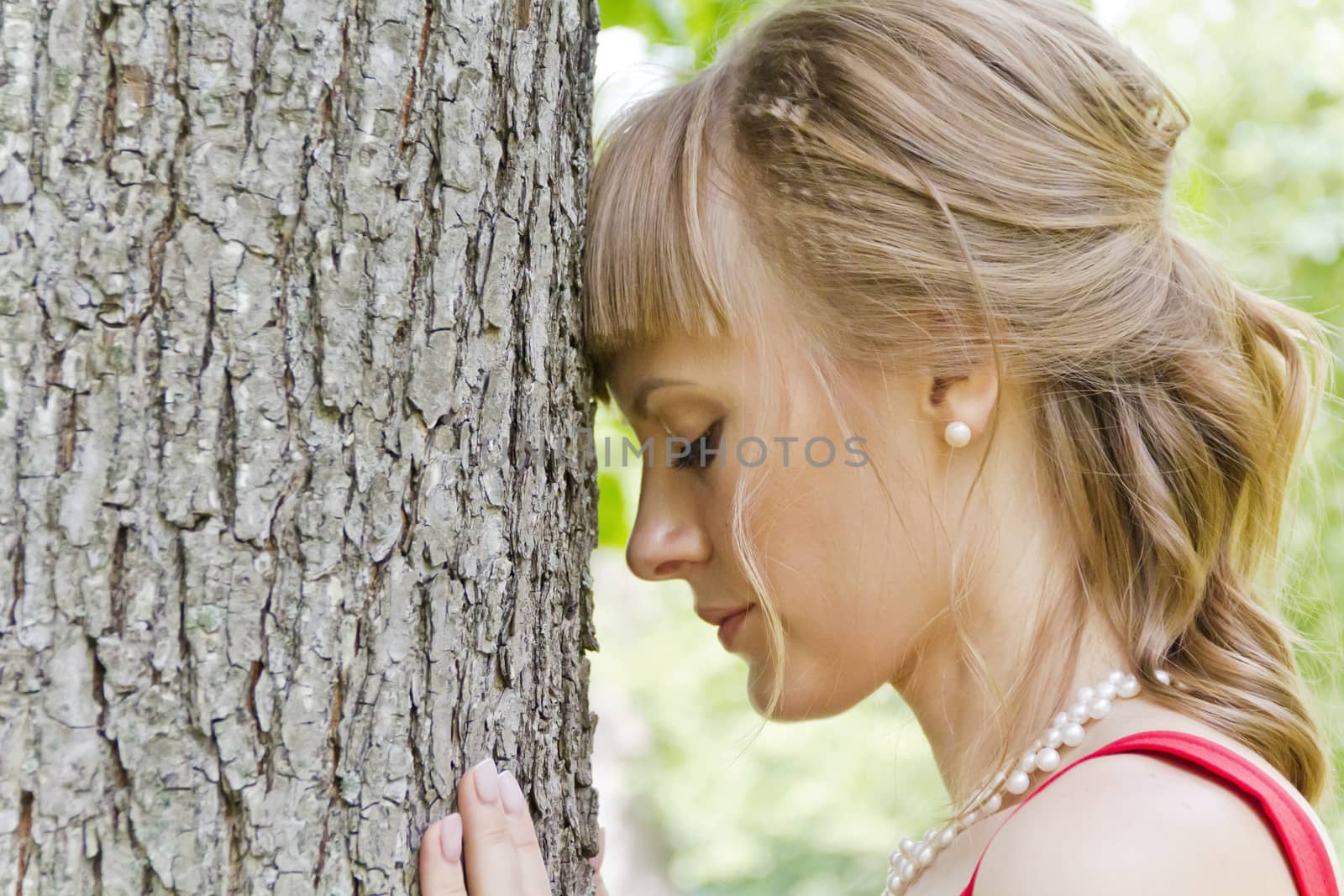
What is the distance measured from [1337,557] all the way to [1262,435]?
11.8ft

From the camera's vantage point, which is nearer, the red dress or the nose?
the red dress

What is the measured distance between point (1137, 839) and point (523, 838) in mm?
581

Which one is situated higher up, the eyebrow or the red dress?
the eyebrow

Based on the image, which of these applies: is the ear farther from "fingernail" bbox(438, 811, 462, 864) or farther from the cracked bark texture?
"fingernail" bbox(438, 811, 462, 864)

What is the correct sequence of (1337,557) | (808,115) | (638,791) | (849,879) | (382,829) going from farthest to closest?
(638,791) → (849,879) → (1337,557) → (808,115) → (382,829)

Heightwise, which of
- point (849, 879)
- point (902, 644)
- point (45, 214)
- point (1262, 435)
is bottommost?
point (849, 879)

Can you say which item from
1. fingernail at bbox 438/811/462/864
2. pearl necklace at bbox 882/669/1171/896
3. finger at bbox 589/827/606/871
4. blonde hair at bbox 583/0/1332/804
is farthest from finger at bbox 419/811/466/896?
pearl necklace at bbox 882/669/1171/896

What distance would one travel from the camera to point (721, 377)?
1331 millimetres

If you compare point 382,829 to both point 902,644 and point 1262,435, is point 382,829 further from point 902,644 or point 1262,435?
point 1262,435

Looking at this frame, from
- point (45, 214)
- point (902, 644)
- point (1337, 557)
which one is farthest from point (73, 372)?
point (1337, 557)

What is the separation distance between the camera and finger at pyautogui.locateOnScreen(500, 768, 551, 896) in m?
1.04

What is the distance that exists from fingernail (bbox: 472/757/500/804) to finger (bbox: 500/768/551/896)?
0.01 metres

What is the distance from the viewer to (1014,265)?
1289 mm

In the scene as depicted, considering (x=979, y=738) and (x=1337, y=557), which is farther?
(x=1337, y=557)
